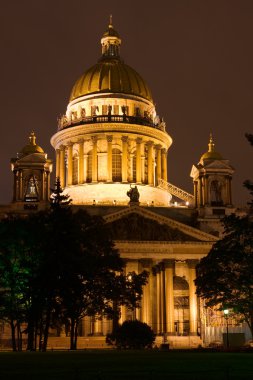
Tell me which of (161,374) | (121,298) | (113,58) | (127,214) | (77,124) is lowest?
(161,374)

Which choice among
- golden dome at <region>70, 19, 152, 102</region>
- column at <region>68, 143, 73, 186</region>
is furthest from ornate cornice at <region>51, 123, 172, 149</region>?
golden dome at <region>70, 19, 152, 102</region>

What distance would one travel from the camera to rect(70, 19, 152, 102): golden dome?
104 metres

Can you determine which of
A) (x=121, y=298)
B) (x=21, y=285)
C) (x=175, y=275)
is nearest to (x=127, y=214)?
(x=175, y=275)

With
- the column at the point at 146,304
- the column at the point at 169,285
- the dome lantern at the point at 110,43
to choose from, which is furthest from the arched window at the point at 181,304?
the dome lantern at the point at 110,43

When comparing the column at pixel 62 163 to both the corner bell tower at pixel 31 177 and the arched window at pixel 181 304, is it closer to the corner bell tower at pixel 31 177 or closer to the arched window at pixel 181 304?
the corner bell tower at pixel 31 177

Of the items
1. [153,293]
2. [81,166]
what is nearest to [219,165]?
[153,293]

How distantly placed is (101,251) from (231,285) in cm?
1065

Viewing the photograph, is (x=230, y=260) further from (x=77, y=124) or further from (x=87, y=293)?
(x=77, y=124)

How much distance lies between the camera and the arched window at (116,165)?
98.2 metres

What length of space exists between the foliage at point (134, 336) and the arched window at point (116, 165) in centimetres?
4102

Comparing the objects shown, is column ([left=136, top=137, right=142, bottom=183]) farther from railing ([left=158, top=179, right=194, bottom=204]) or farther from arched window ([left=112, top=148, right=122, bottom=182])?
railing ([left=158, top=179, right=194, bottom=204])

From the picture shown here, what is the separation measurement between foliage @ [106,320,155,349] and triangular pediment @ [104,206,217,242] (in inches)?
866

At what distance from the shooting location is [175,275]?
85.8m

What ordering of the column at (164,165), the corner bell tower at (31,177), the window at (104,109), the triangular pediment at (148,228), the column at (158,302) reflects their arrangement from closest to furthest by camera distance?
the triangular pediment at (148,228), the column at (158,302), the corner bell tower at (31,177), the window at (104,109), the column at (164,165)
